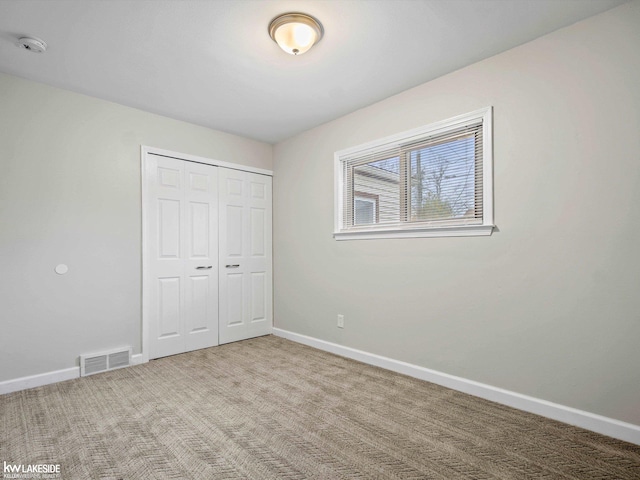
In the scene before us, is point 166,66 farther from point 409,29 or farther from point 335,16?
point 409,29

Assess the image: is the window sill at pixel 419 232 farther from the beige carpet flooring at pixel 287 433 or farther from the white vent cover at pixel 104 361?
the white vent cover at pixel 104 361

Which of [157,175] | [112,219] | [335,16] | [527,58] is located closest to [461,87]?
[527,58]

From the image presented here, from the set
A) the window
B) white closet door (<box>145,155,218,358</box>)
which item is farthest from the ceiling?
white closet door (<box>145,155,218,358</box>)

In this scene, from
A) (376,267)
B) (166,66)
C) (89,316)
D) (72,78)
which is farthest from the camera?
(376,267)

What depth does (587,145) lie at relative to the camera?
6.95 ft

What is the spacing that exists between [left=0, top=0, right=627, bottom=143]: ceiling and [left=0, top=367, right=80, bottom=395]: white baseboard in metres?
2.50

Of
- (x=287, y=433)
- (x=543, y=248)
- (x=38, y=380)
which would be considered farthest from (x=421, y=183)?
(x=38, y=380)

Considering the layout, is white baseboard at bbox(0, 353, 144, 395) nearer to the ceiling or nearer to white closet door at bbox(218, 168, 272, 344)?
white closet door at bbox(218, 168, 272, 344)

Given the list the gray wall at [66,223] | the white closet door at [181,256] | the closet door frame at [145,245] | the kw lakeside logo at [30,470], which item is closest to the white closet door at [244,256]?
the white closet door at [181,256]

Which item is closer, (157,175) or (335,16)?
(335,16)

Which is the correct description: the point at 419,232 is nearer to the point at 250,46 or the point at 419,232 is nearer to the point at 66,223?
the point at 250,46

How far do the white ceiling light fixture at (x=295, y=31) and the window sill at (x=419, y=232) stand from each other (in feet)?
5.59

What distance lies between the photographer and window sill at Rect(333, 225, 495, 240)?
2598mm

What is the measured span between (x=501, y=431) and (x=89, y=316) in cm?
346
